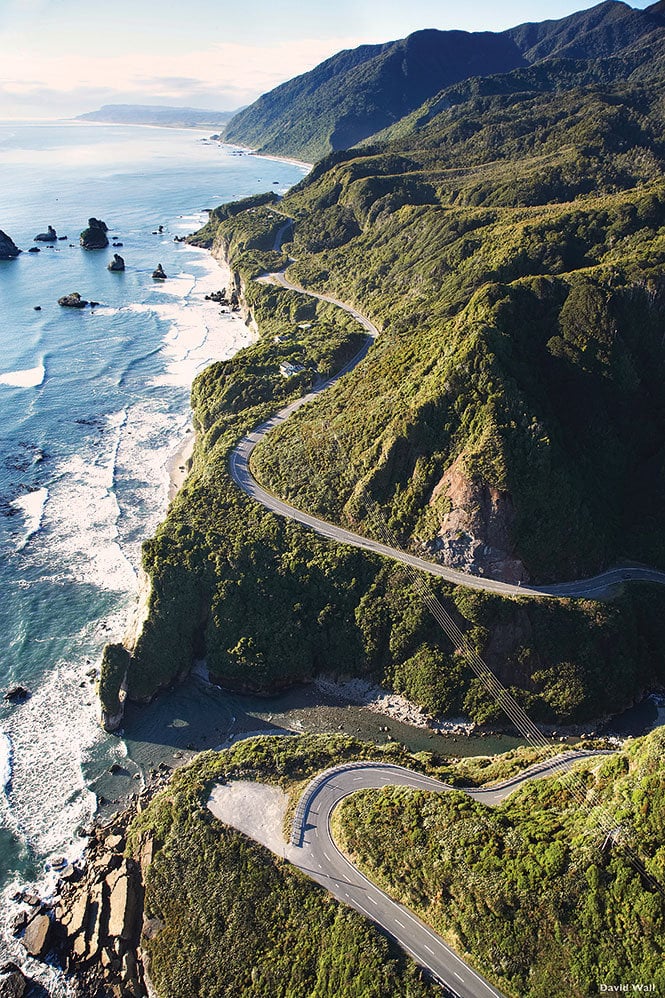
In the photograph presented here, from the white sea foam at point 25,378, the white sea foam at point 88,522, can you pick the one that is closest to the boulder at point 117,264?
the white sea foam at point 25,378

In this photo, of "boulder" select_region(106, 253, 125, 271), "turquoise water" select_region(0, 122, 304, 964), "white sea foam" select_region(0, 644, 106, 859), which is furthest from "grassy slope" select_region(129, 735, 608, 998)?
"boulder" select_region(106, 253, 125, 271)

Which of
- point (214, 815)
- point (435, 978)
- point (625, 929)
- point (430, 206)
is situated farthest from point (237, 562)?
point (430, 206)

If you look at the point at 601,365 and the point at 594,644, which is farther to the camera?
the point at 601,365

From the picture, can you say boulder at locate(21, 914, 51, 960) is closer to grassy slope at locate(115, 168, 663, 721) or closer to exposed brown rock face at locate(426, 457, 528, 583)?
grassy slope at locate(115, 168, 663, 721)

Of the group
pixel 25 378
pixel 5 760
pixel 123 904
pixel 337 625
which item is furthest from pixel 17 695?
pixel 25 378

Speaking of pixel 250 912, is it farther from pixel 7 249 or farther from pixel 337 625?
pixel 7 249

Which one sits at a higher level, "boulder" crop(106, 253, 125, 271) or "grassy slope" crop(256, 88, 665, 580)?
"boulder" crop(106, 253, 125, 271)

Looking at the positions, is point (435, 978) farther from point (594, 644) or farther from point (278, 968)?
point (594, 644)
